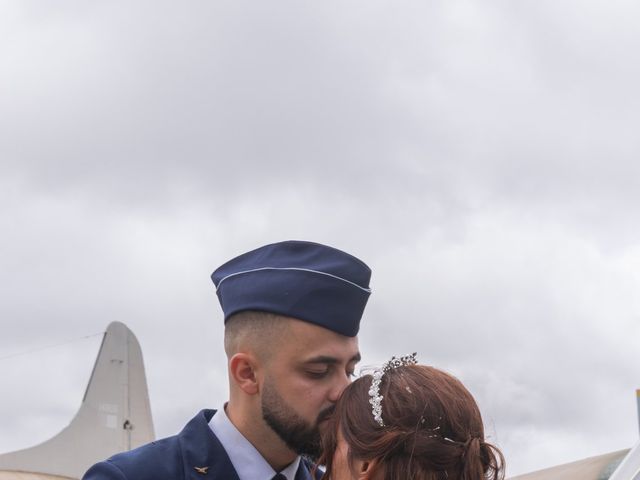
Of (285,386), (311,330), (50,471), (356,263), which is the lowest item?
(285,386)

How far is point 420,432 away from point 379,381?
228mm

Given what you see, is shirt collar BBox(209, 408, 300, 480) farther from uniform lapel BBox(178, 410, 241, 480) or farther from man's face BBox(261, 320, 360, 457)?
man's face BBox(261, 320, 360, 457)

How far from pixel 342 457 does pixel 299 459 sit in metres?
0.68

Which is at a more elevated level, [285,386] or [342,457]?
[285,386]

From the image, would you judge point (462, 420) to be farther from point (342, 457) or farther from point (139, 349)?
point (139, 349)

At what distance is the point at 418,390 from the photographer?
8.43ft

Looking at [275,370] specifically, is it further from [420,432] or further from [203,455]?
[420,432]

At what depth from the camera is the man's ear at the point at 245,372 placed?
305 centimetres

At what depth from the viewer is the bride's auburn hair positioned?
245 centimetres

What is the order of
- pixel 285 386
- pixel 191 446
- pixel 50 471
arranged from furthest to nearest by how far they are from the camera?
1. pixel 50 471
2. pixel 191 446
3. pixel 285 386

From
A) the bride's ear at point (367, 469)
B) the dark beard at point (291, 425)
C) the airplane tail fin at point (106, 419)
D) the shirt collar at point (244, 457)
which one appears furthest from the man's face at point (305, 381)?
the airplane tail fin at point (106, 419)

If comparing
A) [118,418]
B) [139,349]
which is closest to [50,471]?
[118,418]

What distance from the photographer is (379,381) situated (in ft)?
8.71

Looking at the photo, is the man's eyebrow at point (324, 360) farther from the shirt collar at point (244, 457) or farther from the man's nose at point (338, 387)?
the shirt collar at point (244, 457)
